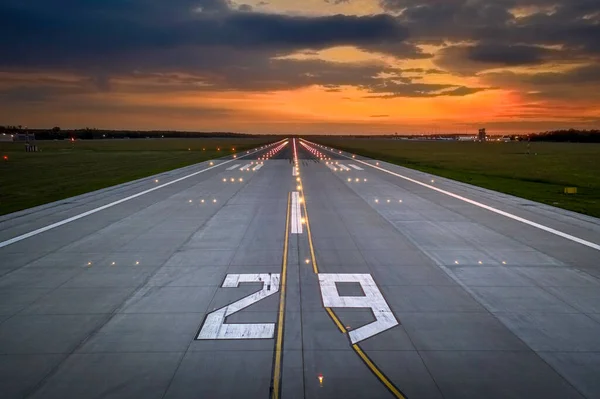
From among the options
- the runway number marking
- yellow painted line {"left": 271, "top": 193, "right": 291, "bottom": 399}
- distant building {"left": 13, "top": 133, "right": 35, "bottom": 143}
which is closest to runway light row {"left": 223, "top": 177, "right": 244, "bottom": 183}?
yellow painted line {"left": 271, "top": 193, "right": 291, "bottom": 399}

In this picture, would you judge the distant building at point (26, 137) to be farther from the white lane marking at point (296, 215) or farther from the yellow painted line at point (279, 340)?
the yellow painted line at point (279, 340)

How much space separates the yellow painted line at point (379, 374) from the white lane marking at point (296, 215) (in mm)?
9148

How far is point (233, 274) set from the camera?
38.4ft

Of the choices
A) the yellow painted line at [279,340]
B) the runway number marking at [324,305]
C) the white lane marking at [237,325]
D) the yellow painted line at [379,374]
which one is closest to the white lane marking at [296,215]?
the yellow painted line at [279,340]

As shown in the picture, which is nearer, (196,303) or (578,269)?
(196,303)

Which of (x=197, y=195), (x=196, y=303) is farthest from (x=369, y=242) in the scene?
(x=197, y=195)

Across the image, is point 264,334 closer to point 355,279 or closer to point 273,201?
point 355,279

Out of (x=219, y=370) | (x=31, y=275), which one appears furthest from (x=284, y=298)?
(x=31, y=275)

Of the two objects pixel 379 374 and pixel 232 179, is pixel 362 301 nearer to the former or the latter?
pixel 379 374

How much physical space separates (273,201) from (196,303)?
14.6 meters

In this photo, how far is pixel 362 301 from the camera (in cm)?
977

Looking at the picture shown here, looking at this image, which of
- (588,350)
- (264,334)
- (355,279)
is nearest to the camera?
(588,350)

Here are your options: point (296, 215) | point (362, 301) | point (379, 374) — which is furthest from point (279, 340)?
point (296, 215)

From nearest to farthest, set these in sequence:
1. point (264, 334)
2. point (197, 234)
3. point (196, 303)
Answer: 1. point (264, 334)
2. point (196, 303)
3. point (197, 234)
